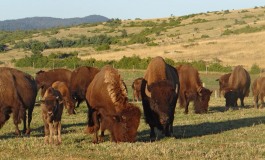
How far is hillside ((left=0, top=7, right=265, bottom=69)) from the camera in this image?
7531 cm

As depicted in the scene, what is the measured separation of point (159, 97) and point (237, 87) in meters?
16.4

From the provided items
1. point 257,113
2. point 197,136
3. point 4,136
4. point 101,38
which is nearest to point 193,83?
point 257,113

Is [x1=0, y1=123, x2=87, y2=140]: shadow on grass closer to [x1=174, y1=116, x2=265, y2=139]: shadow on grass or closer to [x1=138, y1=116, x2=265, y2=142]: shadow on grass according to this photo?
[x1=138, y1=116, x2=265, y2=142]: shadow on grass

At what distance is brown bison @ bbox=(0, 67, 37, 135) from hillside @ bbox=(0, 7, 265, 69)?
49636 mm

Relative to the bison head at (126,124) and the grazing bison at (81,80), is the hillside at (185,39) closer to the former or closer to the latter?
the grazing bison at (81,80)

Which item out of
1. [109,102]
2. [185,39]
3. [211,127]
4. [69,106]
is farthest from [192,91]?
[185,39]

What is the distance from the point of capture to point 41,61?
234 feet

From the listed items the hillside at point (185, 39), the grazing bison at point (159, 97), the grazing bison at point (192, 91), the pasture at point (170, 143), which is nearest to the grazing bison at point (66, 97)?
the pasture at point (170, 143)

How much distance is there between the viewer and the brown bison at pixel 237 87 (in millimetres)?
30297

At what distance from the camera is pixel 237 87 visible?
31125 millimetres

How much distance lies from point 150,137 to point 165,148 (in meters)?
3.40

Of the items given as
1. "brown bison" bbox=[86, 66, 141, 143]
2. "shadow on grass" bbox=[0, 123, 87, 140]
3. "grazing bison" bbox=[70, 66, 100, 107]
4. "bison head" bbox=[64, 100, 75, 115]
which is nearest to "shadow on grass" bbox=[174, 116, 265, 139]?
"brown bison" bbox=[86, 66, 141, 143]

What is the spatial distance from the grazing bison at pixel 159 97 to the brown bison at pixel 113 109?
1252 mm

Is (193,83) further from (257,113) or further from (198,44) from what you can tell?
(198,44)
